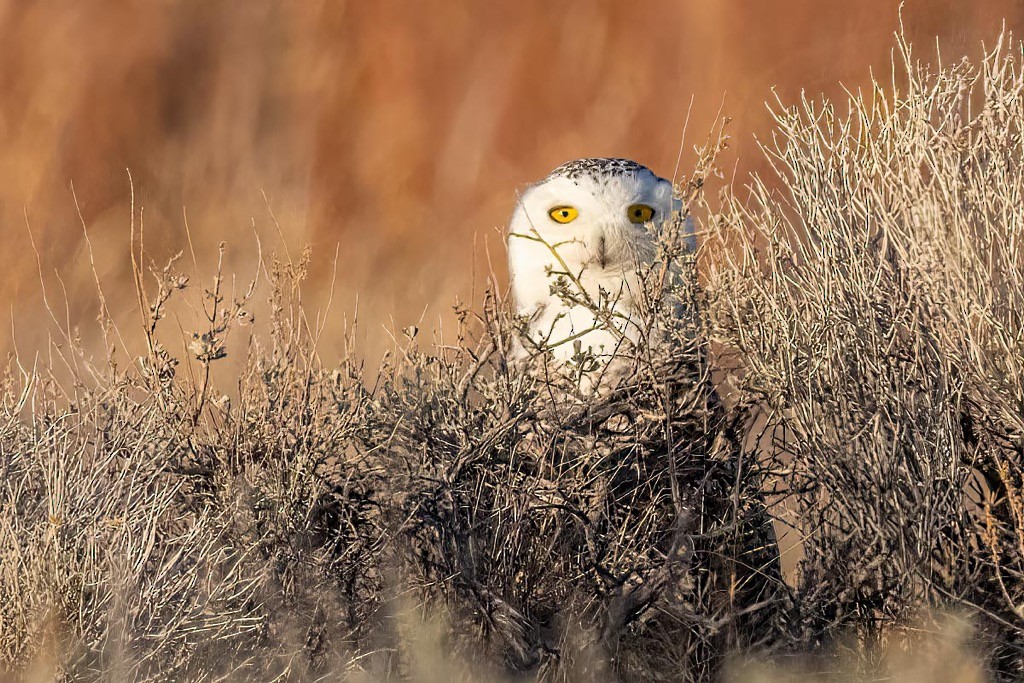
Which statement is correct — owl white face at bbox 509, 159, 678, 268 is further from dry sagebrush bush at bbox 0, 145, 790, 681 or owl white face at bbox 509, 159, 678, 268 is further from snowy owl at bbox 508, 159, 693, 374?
dry sagebrush bush at bbox 0, 145, 790, 681

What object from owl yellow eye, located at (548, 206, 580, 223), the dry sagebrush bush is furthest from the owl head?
the dry sagebrush bush

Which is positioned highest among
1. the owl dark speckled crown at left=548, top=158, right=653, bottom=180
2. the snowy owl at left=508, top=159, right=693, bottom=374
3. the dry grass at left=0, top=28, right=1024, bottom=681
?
the owl dark speckled crown at left=548, top=158, right=653, bottom=180

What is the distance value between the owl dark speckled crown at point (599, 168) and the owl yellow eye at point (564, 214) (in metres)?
0.09

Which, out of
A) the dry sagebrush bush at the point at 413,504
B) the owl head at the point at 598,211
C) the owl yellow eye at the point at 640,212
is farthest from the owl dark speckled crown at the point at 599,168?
the dry sagebrush bush at the point at 413,504

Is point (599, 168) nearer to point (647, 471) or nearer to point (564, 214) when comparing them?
point (564, 214)

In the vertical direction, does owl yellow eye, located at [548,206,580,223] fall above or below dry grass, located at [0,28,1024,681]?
above

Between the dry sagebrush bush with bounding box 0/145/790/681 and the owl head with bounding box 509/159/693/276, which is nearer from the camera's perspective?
the dry sagebrush bush with bounding box 0/145/790/681

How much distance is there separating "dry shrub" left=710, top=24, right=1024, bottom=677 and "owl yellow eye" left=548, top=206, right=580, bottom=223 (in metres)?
0.46

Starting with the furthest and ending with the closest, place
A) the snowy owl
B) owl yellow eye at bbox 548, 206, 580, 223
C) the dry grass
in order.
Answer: owl yellow eye at bbox 548, 206, 580, 223, the snowy owl, the dry grass

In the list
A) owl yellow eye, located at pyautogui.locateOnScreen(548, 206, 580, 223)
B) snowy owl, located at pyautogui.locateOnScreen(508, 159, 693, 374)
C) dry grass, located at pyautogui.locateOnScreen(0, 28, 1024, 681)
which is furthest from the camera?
owl yellow eye, located at pyautogui.locateOnScreen(548, 206, 580, 223)

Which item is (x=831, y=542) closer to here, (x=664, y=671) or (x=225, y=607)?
(x=664, y=671)

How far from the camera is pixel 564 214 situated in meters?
3.78

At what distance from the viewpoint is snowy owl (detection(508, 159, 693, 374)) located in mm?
3646

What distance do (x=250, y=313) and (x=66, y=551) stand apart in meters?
0.75
